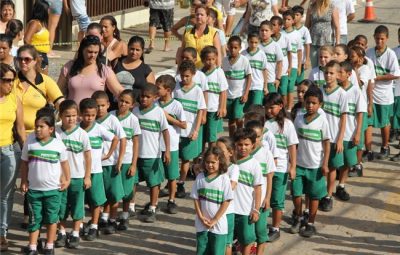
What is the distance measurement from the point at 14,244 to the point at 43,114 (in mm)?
1404

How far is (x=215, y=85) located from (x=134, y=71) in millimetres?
1234

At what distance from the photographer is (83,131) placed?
35.6 ft

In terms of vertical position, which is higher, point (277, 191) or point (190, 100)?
point (190, 100)

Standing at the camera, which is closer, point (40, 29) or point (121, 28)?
point (40, 29)

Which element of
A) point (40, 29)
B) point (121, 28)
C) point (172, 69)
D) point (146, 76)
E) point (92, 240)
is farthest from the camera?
point (121, 28)

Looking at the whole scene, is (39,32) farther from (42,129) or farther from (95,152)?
(42,129)

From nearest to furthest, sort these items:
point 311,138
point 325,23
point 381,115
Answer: point 311,138, point 381,115, point 325,23

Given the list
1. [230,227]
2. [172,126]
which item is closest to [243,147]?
[230,227]

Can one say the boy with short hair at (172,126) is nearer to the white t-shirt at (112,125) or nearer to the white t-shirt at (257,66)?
the white t-shirt at (112,125)

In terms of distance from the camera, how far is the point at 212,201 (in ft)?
32.6

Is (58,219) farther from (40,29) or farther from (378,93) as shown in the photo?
(378,93)

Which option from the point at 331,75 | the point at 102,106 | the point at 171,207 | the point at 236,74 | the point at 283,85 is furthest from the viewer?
the point at 283,85

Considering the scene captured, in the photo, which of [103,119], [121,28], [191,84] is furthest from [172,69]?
[103,119]

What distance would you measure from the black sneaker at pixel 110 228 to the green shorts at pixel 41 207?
41.3 inches
